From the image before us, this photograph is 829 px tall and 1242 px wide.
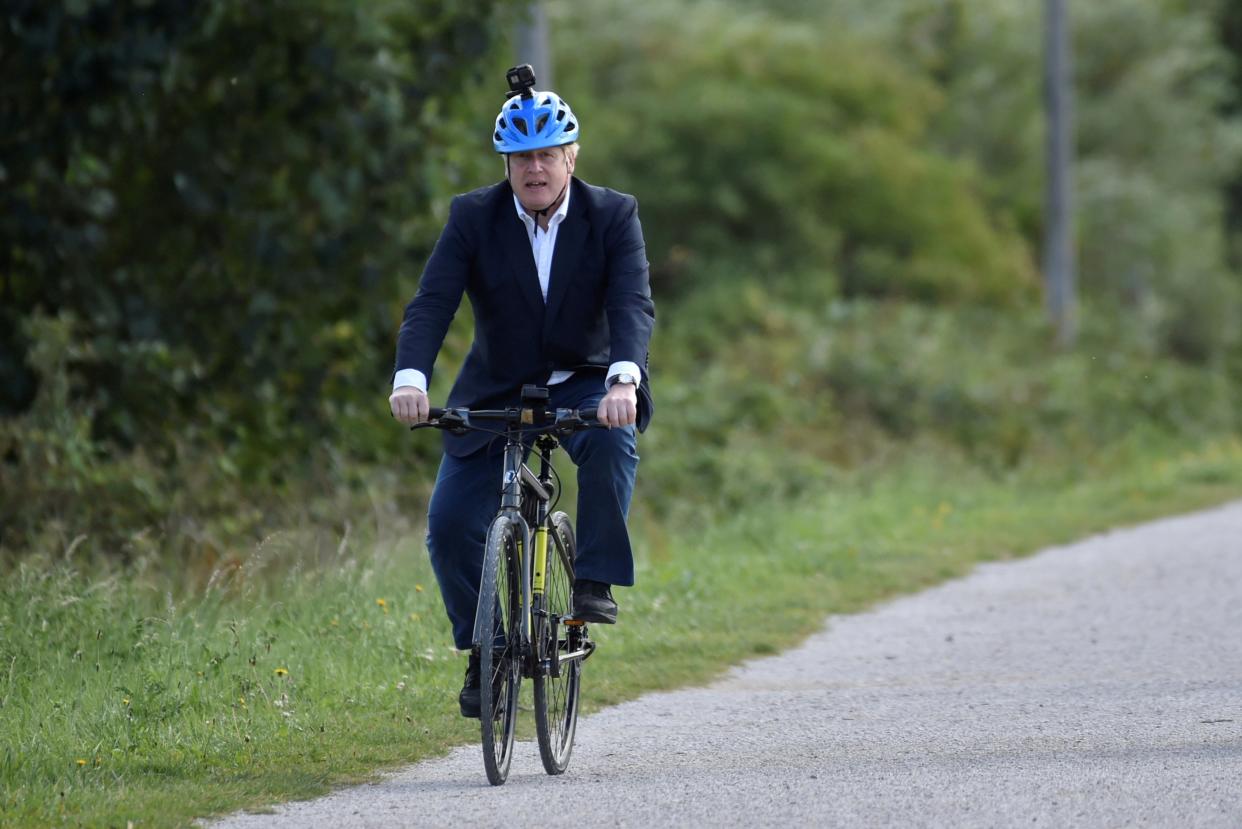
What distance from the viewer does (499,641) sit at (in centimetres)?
591

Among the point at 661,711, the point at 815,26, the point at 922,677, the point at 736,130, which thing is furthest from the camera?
the point at 815,26

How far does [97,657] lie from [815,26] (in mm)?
22486

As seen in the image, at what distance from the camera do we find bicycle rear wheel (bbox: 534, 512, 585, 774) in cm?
602

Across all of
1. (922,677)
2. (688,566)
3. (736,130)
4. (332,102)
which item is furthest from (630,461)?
(736,130)

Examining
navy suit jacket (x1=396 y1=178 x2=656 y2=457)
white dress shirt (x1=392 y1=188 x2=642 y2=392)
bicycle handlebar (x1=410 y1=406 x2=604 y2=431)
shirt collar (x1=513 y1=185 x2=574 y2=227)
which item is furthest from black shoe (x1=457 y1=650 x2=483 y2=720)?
shirt collar (x1=513 y1=185 x2=574 y2=227)

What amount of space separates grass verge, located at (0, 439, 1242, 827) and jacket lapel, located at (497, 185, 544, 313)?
5.10ft

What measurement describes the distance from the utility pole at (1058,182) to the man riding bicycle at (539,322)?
58.8 ft

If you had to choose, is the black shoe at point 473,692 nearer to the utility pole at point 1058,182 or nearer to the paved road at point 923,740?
the paved road at point 923,740

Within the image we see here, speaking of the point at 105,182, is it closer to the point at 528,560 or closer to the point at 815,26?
the point at 528,560

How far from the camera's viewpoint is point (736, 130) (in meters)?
24.8

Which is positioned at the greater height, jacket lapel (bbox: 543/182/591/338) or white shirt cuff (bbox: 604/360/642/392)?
jacket lapel (bbox: 543/182/591/338)

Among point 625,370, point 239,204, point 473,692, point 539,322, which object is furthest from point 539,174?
point 239,204

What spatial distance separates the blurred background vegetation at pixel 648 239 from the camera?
35.2 ft

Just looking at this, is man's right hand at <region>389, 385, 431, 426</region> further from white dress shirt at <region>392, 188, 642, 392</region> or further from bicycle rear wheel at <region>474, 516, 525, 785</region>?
white dress shirt at <region>392, 188, 642, 392</region>
